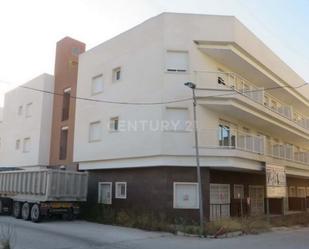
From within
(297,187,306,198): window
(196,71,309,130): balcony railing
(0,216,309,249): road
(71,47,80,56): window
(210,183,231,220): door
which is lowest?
(0,216,309,249): road

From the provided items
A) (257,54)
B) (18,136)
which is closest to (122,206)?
(257,54)

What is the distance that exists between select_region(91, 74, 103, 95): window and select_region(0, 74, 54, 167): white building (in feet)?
20.9

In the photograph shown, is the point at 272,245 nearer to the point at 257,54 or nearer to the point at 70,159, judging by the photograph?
the point at 257,54

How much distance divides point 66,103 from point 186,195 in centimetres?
1315

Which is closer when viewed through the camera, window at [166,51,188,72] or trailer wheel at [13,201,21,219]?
window at [166,51,188,72]

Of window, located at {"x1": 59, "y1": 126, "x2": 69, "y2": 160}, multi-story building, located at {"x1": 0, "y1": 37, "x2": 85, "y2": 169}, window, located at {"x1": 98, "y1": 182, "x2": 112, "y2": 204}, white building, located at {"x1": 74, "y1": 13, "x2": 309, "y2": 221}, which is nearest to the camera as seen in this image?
white building, located at {"x1": 74, "y1": 13, "x2": 309, "y2": 221}

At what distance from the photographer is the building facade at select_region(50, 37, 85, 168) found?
2758 cm

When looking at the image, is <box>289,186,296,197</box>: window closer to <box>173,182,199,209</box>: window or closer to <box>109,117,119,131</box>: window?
<box>173,182,199,209</box>: window

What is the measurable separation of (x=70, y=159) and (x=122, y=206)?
22.8ft

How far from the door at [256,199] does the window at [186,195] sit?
726cm

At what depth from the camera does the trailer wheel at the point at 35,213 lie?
20264 millimetres

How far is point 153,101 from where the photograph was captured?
20734 millimetres

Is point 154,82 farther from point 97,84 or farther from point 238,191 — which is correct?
point 238,191

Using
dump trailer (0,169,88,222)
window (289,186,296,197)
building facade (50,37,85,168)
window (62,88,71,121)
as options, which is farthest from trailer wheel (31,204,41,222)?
window (289,186,296,197)
